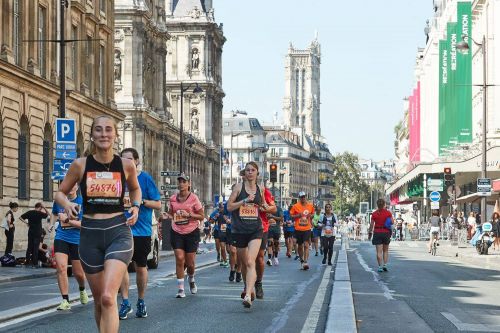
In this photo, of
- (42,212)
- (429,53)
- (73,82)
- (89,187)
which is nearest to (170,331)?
(89,187)

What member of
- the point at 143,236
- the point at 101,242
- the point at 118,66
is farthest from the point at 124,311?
the point at 118,66

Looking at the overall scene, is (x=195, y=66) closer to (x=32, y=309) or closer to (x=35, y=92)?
(x=35, y=92)

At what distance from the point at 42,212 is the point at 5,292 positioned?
11.1 metres

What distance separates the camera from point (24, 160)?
138 feet

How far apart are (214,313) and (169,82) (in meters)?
108

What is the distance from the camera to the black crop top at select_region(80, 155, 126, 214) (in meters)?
9.22

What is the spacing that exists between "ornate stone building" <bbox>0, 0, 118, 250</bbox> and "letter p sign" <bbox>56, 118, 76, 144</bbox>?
7.29 m

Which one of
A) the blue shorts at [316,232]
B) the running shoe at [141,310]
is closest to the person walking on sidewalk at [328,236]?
the blue shorts at [316,232]

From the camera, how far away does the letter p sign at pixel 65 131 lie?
3105 cm

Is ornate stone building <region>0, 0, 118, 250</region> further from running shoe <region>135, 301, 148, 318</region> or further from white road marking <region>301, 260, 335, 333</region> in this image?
running shoe <region>135, 301, 148, 318</region>

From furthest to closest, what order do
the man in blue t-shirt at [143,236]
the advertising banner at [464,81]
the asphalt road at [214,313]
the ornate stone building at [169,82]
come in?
the ornate stone building at [169,82], the advertising banner at [464,81], the man in blue t-shirt at [143,236], the asphalt road at [214,313]

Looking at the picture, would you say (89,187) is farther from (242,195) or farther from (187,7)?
(187,7)

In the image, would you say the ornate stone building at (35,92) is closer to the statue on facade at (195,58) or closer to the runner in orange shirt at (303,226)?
the runner in orange shirt at (303,226)

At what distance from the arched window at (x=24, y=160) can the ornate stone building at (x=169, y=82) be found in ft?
85.3
